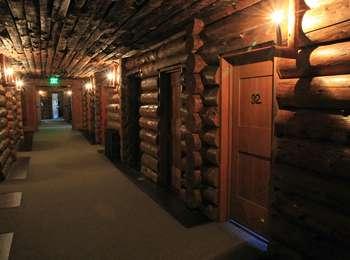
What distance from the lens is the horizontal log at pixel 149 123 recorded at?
715cm

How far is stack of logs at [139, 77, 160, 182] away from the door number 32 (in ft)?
9.79

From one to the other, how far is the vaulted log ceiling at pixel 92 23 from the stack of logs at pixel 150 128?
973 mm

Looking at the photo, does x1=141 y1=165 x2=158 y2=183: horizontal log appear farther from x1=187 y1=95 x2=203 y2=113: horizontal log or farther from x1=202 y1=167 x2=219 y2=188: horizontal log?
x1=187 y1=95 x2=203 y2=113: horizontal log

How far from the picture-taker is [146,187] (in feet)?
22.7

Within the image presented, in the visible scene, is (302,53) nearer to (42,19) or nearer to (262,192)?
(262,192)

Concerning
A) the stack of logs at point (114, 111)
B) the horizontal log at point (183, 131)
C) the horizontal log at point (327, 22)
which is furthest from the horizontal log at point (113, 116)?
the horizontal log at point (327, 22)

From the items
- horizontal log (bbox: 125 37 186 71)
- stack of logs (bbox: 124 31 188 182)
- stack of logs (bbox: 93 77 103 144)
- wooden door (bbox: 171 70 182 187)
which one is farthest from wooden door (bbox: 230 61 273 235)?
stack of logs (bbox: 93 77 103 144)

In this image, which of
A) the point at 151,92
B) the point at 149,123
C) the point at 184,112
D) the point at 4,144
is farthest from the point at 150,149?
the point at 4,144

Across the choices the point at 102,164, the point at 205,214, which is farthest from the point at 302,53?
the point at 102,164

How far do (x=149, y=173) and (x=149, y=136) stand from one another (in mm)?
876

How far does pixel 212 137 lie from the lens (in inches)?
189

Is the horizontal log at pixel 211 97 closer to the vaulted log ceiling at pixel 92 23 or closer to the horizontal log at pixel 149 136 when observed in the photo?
the vaulted log ceiling at pixel 92 23

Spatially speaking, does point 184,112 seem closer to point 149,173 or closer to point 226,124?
point 226,124

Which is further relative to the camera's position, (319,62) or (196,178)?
(196,178)
